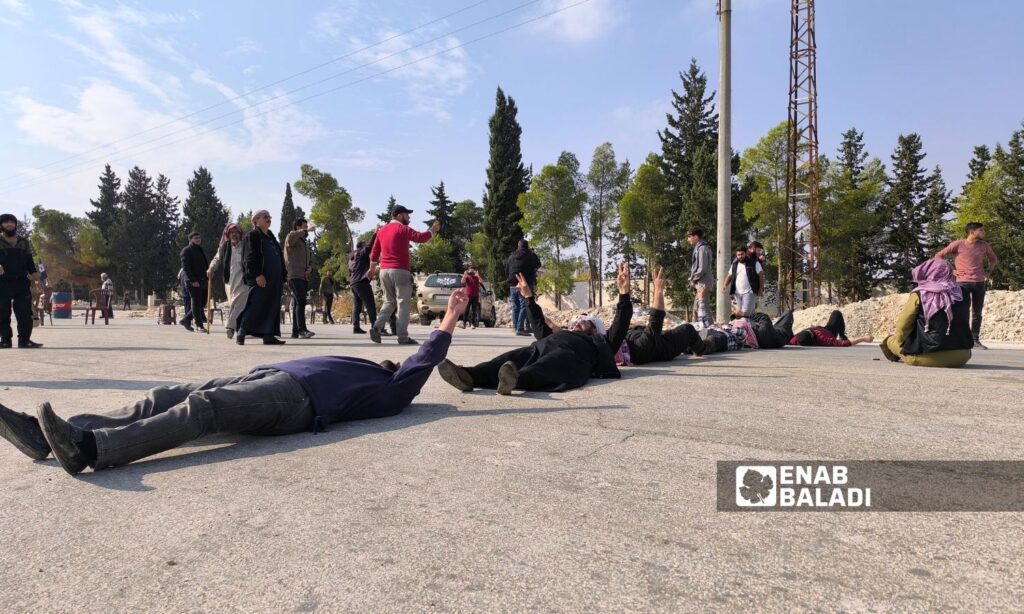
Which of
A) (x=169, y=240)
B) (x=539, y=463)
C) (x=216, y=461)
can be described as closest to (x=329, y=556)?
(x=539, y=463)

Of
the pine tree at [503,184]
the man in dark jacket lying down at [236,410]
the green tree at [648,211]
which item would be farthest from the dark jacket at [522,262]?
the pine tree at [503,184]

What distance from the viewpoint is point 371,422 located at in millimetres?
3486

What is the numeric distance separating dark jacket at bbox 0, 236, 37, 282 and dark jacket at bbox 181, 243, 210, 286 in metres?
3.09

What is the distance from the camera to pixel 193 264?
38.4 ft

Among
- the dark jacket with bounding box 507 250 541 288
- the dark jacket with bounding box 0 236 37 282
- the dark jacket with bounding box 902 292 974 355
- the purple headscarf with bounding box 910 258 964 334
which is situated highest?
the dark jacket with bounding box 507 250 541 288

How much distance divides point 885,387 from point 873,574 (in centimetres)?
355

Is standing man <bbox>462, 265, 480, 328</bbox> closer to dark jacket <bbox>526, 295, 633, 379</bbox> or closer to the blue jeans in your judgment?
the blue jeans

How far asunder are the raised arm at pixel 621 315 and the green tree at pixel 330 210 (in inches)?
1957

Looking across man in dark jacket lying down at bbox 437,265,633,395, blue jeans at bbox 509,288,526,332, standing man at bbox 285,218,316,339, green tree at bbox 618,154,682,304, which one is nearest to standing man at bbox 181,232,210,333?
standing man at bbox 285,218,316,339

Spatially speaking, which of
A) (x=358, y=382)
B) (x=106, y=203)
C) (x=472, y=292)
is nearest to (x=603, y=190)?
(x=472, y=292)

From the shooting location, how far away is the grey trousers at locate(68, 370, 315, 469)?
2.54m

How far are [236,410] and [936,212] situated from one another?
64365 mm

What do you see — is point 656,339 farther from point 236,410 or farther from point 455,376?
point 236,410

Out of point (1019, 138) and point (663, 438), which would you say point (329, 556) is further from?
point (1019, 138)
